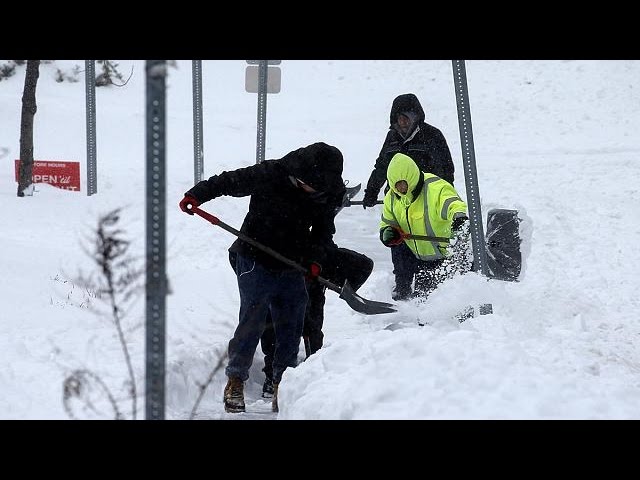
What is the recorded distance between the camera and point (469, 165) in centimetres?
650

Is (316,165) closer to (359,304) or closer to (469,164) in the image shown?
(359,304)

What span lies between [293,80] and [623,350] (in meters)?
21.7

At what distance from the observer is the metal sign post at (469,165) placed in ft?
20.9

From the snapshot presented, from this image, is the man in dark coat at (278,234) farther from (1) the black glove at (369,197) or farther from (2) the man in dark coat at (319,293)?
(1) the black glove at (369,197)

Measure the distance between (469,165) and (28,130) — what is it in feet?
28.3

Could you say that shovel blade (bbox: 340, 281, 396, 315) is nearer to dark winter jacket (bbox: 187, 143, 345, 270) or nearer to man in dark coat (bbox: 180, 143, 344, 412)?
man in dark coat (bbox: 180, 143, 344, 412)

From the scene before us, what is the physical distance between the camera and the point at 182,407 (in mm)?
5926

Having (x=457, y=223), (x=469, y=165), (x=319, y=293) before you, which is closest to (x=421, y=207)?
(x=457, y=223)

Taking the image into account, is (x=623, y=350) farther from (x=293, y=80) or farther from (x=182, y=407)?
(x=293, y=80)

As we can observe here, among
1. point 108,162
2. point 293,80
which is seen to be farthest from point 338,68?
point 108,162

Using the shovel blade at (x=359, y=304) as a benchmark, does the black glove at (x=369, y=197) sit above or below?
above

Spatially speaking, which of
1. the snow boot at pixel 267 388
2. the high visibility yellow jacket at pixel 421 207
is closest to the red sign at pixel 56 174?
the high visibility yellow jacket at pixel 421 207

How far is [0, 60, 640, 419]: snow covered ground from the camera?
165 inches

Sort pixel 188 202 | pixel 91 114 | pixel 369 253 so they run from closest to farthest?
pixel 188 202, pixel 369 253, pixel 91 114
